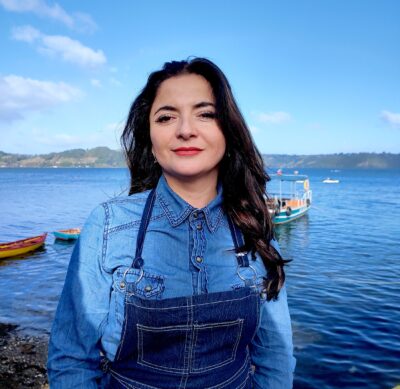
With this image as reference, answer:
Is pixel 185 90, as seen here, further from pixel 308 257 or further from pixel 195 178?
pixel 308 257

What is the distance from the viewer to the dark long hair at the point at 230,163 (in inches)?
100

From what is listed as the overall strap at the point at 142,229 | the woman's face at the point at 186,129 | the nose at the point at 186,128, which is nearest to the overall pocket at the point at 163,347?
the overall strap at the point at 142,229

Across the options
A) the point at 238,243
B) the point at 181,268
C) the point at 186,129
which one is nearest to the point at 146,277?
the point at 181,268

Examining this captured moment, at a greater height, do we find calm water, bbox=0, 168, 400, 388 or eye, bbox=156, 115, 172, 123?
eye, bbox=156, 115, 172, 123

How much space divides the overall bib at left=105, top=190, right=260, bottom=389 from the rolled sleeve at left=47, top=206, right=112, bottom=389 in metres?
0.13

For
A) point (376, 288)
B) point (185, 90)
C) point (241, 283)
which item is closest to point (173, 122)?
point (185, 90)

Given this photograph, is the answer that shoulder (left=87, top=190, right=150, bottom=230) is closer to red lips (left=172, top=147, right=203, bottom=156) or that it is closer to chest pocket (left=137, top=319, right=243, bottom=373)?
red lips (left=172, top=147, right=203, bottom=156)

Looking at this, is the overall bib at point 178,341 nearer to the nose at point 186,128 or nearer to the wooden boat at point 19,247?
the nose at point 186,128

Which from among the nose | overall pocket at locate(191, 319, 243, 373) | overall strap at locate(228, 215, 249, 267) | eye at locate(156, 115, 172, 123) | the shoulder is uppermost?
eye at locate(156, 115, 172, 123)

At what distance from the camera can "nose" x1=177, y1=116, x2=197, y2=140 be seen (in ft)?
7.85

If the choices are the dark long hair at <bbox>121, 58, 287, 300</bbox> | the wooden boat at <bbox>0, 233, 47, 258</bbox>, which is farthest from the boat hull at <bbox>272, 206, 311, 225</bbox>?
the dark long hair at <bbox>121, 58, 287, 300</bbox>

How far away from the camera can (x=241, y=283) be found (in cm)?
245

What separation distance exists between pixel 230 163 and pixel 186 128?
22.1 inches

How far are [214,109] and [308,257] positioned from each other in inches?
989
